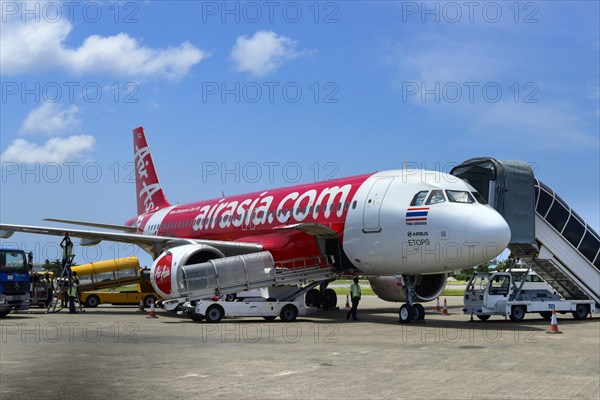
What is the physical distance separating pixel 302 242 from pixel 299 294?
1.90 meters

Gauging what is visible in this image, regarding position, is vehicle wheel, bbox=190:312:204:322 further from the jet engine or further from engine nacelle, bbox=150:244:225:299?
engine nacelle, bbox=150:244:225:299

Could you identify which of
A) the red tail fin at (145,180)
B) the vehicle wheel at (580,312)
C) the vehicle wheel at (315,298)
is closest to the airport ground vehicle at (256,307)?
the vehicle wheel at (315,298)

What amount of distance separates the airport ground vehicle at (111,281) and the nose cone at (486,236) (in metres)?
20.4

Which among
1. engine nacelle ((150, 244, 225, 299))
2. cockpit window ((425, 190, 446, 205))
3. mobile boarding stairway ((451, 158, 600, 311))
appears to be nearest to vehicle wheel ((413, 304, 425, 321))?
cockpit window ((425, 190, 446, 205))

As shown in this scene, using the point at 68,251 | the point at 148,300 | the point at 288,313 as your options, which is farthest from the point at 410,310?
the point at 148,300

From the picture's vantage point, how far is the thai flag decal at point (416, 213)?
65.7ft

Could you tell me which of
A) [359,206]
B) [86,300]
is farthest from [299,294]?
[86,300]

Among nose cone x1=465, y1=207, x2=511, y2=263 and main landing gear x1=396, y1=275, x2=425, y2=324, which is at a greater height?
nose cone x1=465, y1=207, x2=511, y2=263

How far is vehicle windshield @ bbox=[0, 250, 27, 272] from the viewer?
84.9 feet

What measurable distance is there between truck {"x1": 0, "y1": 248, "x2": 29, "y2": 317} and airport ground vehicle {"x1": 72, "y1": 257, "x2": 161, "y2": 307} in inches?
370

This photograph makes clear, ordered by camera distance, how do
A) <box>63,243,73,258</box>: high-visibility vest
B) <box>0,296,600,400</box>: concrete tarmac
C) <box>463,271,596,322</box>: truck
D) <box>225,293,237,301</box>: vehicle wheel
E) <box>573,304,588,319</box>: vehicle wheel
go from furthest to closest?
<box>63,243,73,258</box>: high-visibility vest < <box>573,304,588,319</box>: vehicle wheel < <box>225,293,237,301</box>: vehicle wheel < <box>463,271,596,322</box>: truck < <box>0,296,600,400</box>: concrete tarmac

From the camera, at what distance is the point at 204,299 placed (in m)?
22.5

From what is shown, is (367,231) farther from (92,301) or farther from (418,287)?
(92,301)

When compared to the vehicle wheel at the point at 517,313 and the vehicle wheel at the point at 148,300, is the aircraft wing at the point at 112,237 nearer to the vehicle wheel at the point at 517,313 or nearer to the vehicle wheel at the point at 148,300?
the vehicle wheel at the point at 148,300
